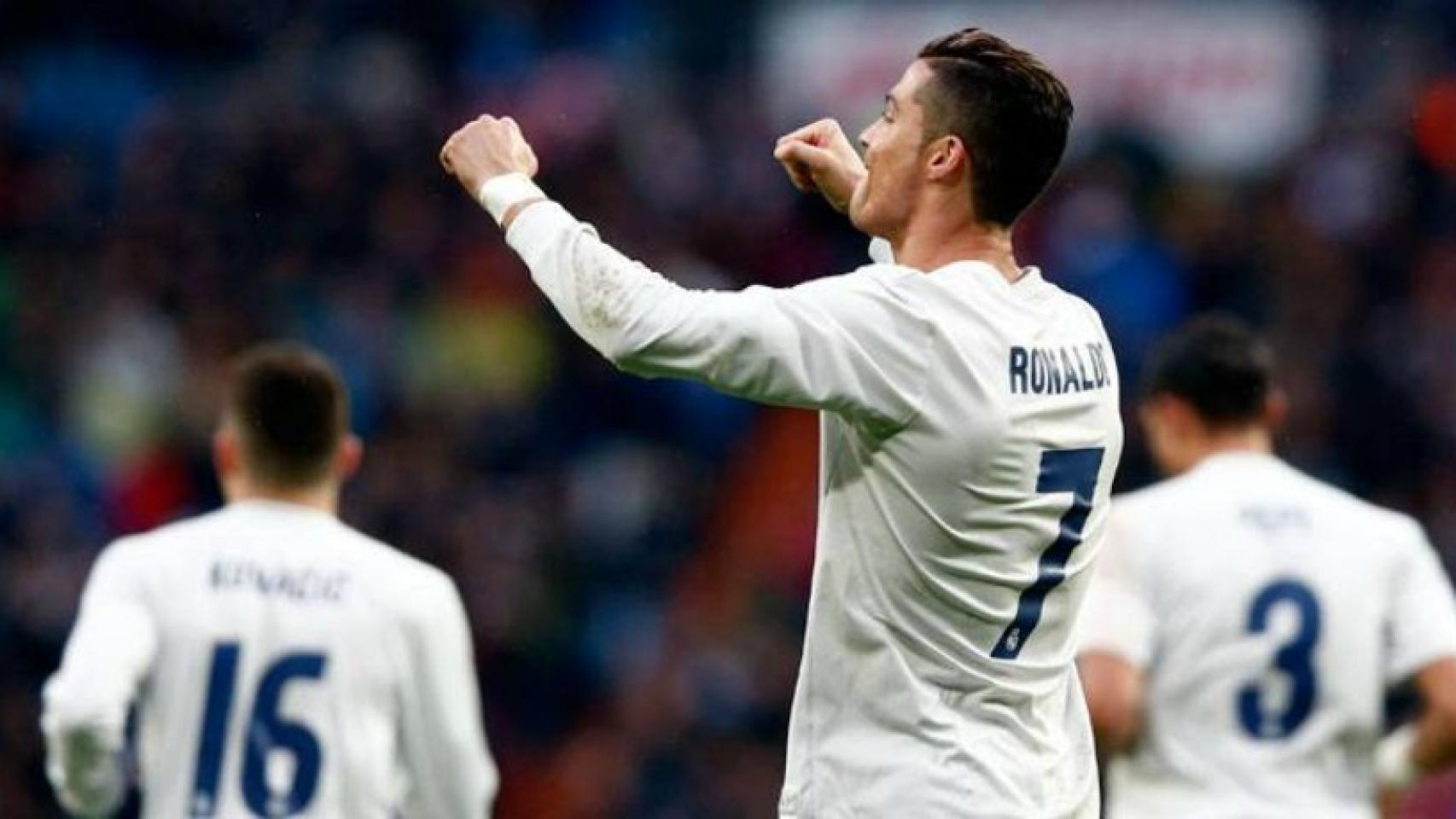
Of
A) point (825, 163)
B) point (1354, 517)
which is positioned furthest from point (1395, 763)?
point (825, 163)

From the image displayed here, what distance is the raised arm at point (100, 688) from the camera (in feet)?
20.0

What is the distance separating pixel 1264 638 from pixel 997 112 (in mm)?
2308

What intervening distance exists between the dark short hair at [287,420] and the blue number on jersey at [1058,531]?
2.16 metres

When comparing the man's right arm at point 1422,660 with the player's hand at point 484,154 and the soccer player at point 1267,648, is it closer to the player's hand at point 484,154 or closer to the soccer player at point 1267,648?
the soccer player at point 1267,648

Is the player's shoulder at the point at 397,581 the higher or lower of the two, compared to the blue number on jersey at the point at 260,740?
higher

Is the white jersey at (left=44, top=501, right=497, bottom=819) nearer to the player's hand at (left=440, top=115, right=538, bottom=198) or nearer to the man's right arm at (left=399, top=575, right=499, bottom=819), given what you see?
the man's right arm at (left=399, top=575, right=499, bottom=819)

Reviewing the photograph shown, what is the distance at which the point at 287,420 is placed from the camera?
6523mm

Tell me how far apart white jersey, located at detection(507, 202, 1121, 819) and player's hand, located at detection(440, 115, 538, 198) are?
14 cm

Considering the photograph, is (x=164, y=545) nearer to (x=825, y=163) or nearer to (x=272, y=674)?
(x=272, y=674)

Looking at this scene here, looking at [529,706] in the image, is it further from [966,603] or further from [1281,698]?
[966,603]

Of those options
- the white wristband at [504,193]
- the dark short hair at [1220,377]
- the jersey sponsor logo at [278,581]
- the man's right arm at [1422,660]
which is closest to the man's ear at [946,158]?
the white wristband at [504,193]

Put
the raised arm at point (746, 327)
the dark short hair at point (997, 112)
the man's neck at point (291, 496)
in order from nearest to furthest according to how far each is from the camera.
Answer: the raised arm at point (746, 327) < the dark short hair at point (997, 112) < the man's neck at point (291, 496)

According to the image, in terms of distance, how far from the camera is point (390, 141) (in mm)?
14828

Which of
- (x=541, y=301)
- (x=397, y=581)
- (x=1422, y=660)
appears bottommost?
(x=1422, y=660)
